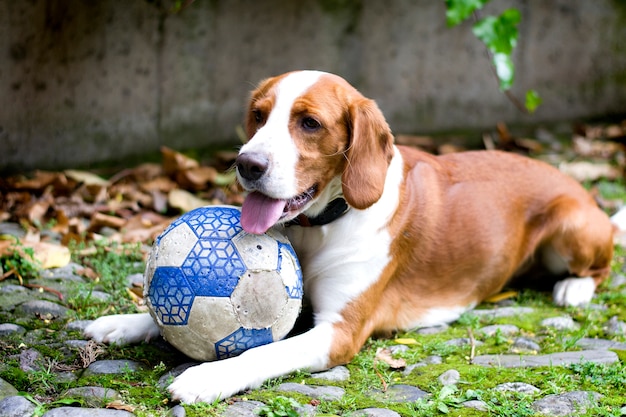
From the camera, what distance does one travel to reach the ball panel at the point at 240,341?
318 centimetres

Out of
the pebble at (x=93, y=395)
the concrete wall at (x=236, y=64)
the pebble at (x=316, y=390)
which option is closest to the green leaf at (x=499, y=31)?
the concrete wall at (x=236, y=64)

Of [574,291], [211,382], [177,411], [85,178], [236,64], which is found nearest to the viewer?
[177,411]

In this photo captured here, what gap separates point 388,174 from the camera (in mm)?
3924

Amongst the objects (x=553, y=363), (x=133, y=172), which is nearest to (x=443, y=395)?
(x=553, y=363)

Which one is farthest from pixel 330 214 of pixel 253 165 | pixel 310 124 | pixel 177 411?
pixel 177 411

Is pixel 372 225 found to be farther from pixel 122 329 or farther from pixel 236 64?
pixel 236 64

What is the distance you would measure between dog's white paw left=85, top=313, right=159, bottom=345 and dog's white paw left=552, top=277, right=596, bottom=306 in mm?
2306

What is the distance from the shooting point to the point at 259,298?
316 centimetres

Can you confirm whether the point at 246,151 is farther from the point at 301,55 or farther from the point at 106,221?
the point at 301,55

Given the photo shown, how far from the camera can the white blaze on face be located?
3324 millimetres

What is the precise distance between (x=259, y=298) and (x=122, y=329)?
722 millimetres

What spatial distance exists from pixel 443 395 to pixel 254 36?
428cm

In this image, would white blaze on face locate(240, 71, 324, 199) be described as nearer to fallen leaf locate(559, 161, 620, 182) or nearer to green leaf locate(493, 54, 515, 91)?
green leaf locate(493, 54, 515, 91)

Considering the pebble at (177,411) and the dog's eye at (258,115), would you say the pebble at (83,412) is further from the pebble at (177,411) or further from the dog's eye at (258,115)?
the dog's eye at (258,115)
